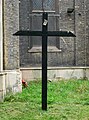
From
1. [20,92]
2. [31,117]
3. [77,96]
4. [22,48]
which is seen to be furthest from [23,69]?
[31,117]

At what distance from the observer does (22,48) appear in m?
14.6

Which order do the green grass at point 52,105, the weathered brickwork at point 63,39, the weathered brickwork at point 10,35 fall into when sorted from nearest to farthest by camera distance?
the green grass at point 52,105, the weathered brickwork at point 10,35, the weathered brickwork at point 63,39

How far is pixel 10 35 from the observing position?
1092 cm

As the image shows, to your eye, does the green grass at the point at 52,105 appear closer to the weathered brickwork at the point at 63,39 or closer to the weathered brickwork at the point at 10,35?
the weathered brickwork at the point at 10,35

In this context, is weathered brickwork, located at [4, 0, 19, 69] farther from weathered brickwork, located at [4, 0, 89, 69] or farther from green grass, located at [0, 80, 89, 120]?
weathered brickwork, located at [4, 0, 89, 69]

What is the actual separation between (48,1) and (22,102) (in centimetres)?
656

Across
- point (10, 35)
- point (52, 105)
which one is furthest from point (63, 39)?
point (52, 105)

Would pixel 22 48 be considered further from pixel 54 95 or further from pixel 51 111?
pixel 51 111

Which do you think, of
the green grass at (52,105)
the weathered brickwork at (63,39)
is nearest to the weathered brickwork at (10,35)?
the green grass at (52,105)

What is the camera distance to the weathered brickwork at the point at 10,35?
10697 mm

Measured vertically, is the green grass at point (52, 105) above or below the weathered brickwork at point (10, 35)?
below

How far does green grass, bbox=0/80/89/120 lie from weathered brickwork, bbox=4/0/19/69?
1067 mm

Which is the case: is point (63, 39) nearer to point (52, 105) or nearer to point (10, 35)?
point (10, 35)

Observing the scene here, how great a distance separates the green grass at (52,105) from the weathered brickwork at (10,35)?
107cm
